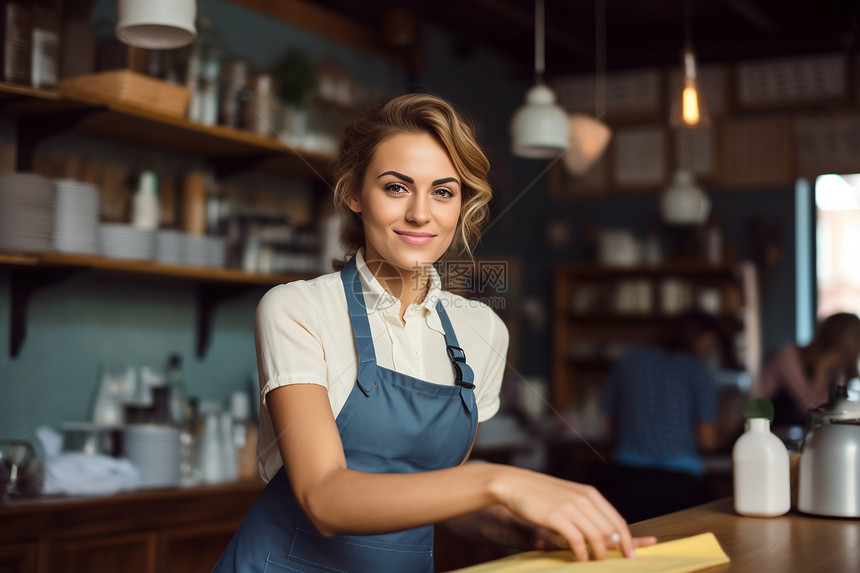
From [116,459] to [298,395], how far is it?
6.51 ft

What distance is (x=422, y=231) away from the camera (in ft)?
4.37

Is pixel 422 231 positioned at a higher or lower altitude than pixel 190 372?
higher

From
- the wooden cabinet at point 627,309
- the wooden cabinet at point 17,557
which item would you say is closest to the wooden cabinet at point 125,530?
the wooden cabinet at point 17,557

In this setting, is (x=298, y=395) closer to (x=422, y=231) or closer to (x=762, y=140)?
(x=422, y=231)

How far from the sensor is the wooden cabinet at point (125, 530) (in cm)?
247

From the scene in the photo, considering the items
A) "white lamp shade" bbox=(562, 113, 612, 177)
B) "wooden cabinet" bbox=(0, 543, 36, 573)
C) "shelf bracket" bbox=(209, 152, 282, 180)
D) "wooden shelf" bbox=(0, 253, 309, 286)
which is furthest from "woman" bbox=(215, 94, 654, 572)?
"white lamp shade" bbox=(562, 113, 612, 177)

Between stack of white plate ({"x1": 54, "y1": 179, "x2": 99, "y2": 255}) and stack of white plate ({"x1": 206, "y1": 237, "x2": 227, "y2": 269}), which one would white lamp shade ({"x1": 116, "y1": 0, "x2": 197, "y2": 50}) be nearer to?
stack of white plate ({"x1": 54, "y1": 179, "x2": 99, "y2": 255})

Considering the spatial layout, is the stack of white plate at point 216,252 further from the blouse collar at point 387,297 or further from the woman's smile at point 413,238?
the woman's smile at point 413,238

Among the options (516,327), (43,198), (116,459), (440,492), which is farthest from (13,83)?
(516,327)

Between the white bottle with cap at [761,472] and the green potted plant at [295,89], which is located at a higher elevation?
the green potted plant at [295,89]

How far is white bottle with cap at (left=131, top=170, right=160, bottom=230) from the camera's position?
119 inches

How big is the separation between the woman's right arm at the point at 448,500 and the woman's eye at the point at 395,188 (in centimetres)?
44

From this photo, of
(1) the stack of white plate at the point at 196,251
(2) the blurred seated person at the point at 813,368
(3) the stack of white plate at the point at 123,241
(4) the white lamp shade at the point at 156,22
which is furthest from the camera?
(2) the blurred seated person at the point at 813,368

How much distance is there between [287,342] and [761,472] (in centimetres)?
83
